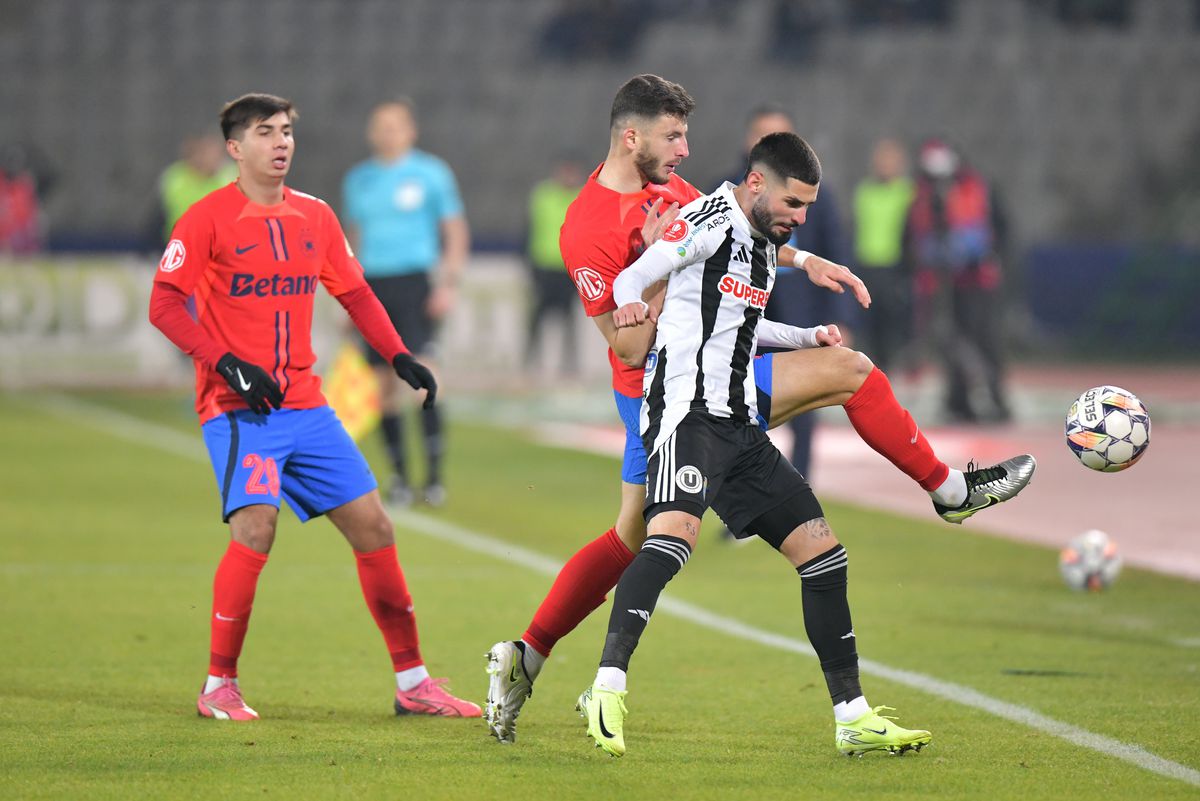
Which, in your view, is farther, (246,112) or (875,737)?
(246,112)

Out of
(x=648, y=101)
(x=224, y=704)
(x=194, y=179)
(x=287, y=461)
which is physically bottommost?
(x=224, y=704)

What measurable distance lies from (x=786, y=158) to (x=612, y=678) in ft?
4.91

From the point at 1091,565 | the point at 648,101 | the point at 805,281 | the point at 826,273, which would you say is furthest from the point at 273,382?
the point at 805,281

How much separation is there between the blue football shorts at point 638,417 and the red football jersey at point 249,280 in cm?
112

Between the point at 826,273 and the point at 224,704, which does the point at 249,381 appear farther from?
the point at 826,273

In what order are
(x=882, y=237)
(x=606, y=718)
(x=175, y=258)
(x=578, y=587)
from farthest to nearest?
(x=882, y=237), (x=175, y=258), (x=578, y=587), (x=606, y=718)

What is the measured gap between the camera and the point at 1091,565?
8516 millimetres

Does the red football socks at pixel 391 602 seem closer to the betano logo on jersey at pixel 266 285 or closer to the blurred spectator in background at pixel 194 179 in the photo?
the betano logo on jersey at pixel 266 285

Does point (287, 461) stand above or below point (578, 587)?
above

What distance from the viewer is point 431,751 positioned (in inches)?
A: 211

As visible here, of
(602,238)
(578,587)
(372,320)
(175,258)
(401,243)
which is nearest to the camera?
(602,238)

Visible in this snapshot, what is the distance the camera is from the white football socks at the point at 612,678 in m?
5.02

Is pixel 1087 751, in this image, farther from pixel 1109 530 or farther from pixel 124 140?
pixel 124 140

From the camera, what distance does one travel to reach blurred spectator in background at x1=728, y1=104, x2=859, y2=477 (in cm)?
947
